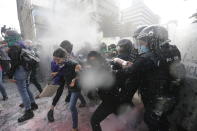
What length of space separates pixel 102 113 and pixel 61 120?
1725 millimetres

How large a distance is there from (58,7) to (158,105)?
13.2 metres

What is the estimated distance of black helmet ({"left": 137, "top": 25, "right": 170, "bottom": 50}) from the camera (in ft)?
7.23

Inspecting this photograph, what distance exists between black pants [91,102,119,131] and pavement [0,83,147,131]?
0.35 m

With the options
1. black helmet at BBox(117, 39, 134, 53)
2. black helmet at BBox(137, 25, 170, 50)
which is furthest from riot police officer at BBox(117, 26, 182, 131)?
black helmet at BBox(117, 39, 134, 53)

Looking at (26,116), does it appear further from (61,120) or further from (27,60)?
(27,60)

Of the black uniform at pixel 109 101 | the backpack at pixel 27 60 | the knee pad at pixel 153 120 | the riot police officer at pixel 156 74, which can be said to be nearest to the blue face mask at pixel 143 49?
the riot police officer at pixel 156 74

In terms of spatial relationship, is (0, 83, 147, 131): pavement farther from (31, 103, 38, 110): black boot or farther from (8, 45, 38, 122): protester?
(8, 45, 38, 122): protester

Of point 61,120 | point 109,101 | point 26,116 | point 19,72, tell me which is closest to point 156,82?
point 109,101

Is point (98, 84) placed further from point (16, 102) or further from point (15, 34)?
point (16, 102)

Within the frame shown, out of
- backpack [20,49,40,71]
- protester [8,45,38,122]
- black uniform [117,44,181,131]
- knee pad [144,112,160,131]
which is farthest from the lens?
backpack [20,49,40,71]

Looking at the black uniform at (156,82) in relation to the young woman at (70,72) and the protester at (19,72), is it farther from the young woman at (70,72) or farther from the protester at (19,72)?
the protester at (19,72)

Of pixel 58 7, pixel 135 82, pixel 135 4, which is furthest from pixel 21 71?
pixel 135 4

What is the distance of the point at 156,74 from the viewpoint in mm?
2066

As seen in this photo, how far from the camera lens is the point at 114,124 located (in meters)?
3.47
